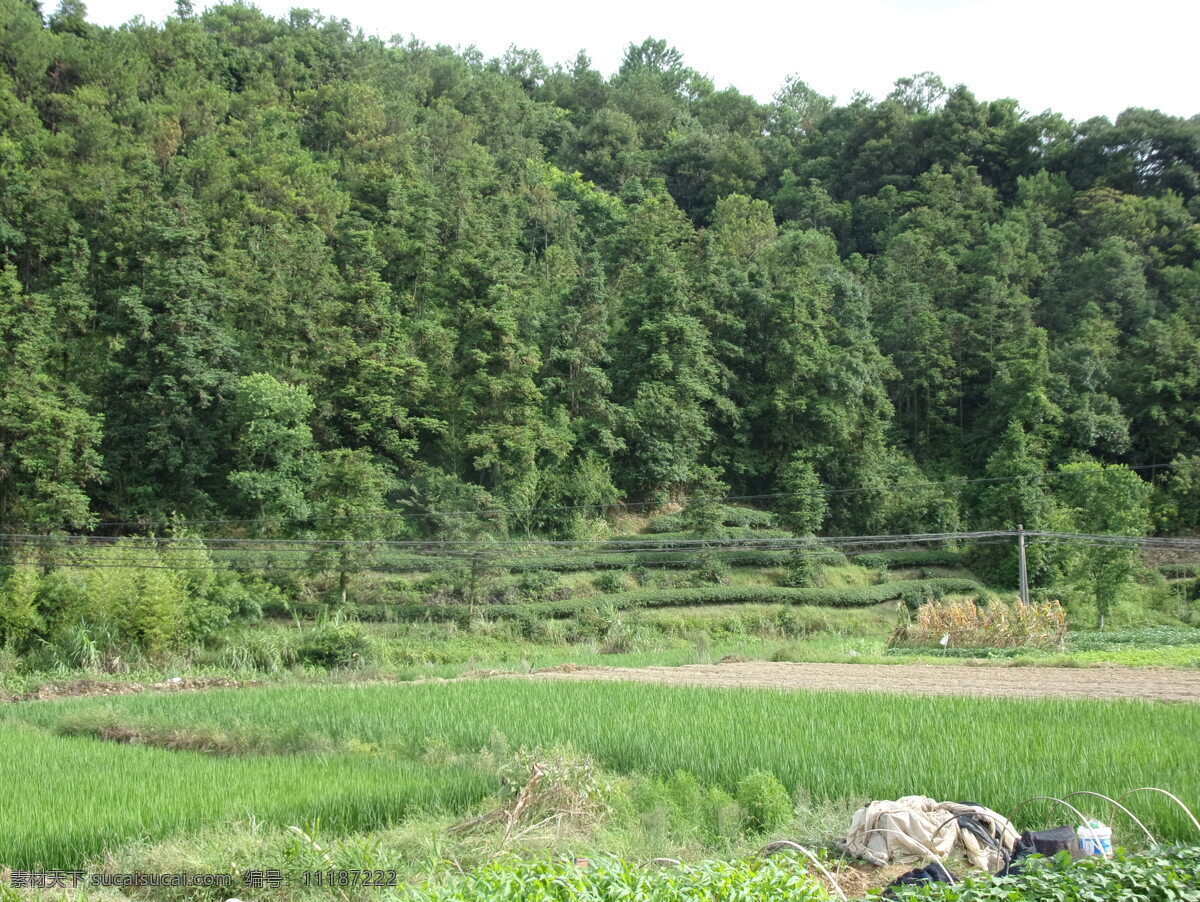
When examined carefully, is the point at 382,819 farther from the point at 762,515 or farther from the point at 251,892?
the point at 762,515

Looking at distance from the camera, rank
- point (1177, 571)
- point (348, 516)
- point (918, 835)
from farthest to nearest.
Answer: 1. point (1177, 571)
2. point (348, 516)
3. point (918, 835)

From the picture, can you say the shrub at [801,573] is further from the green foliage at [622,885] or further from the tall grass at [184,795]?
the green foliage at [622,885]

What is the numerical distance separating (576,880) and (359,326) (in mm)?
31166

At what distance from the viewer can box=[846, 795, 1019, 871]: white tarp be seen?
718 centimetres

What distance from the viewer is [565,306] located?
38.9 metres

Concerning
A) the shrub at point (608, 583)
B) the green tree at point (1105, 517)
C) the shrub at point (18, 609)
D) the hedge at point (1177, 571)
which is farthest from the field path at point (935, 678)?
the hedge at point (1177, 571)

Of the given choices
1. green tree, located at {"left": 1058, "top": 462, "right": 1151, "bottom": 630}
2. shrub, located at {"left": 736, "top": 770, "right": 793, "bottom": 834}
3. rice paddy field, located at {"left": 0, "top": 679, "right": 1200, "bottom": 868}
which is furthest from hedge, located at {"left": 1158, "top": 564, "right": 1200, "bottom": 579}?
shrub, located at {"left": 736, "top": 770, "right": 793, "bottom": 834}

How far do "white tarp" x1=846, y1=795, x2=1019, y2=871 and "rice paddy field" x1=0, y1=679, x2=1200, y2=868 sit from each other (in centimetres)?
81

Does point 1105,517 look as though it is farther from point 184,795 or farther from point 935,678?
point 184,795

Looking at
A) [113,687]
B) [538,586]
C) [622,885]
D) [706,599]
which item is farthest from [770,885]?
[706,599]

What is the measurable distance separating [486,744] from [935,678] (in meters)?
10.0

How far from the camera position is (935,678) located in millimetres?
18422

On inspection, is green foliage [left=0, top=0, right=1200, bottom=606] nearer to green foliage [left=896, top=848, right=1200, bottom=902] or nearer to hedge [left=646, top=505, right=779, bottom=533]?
hedge [left=646, top=505, right=779, bottom=533]

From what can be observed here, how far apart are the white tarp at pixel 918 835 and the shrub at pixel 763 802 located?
3.19ft
